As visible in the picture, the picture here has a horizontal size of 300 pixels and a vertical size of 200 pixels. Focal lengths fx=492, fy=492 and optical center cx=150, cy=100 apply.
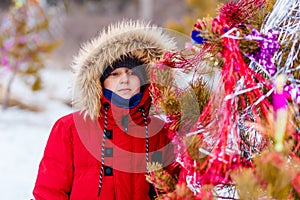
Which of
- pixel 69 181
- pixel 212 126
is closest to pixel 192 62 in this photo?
pixel 212 126

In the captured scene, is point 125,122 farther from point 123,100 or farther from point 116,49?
point 116,49

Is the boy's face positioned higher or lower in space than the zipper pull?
higher

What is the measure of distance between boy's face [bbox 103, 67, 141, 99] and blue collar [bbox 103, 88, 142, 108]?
1 centimetres

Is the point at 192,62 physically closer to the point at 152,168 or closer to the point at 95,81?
the point at 152,168

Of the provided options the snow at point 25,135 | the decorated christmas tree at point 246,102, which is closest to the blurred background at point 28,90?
the snow at point 25,135

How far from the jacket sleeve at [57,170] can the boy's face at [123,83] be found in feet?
1.04

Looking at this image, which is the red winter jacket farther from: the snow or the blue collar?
the snow

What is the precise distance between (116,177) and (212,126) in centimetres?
96

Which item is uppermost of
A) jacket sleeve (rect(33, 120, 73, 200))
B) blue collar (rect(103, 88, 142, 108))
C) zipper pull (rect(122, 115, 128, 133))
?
blue collar (rect(103, 88, 142, 108))

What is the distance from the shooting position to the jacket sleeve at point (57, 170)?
7.78ft

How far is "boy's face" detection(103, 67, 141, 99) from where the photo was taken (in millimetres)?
2371

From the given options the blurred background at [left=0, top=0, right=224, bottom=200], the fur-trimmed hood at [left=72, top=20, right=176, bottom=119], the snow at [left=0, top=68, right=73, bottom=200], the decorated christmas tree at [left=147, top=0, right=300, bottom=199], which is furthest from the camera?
the blurred background at [left=0, top=0, right=224, bottom=200]

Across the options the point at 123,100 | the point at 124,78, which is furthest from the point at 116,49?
the point at 123,100

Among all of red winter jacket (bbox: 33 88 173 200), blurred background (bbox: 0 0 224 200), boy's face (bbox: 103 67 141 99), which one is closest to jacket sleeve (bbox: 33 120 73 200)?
red winter jacket (bbox: 33 88 173 200)
